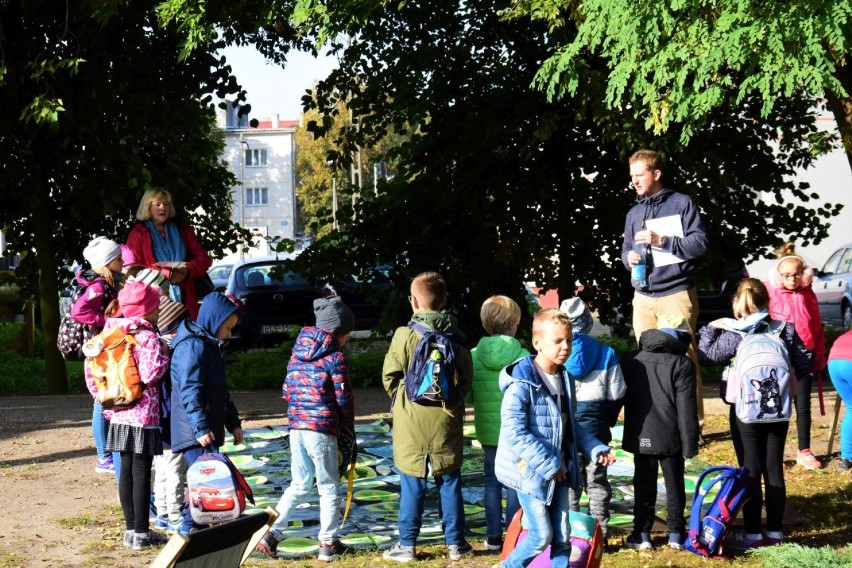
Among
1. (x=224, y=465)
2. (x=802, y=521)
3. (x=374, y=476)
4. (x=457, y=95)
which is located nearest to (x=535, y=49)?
(x=457, y=95)

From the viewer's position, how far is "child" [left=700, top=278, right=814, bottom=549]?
6559 mm

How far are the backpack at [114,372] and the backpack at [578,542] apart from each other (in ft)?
7.40

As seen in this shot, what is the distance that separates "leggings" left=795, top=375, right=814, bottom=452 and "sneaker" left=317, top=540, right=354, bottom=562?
3.84 meters

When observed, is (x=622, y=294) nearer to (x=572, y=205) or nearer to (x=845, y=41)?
(x=572, y=205)

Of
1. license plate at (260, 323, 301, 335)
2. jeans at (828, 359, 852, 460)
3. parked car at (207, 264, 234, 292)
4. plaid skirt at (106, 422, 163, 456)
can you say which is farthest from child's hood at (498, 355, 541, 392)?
parked car at (207, 264, 234, 292)

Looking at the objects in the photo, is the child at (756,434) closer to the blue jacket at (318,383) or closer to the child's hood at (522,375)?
the child's hood at (522,375)

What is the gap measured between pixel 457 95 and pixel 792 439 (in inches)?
244

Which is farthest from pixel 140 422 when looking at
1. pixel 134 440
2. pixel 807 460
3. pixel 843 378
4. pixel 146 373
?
pixel 807 460

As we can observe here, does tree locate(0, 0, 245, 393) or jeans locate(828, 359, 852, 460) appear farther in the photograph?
tree locate(0, 0, 245, 393)

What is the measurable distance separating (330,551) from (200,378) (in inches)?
46.5

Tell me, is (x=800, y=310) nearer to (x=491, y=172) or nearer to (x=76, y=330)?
(x=76, y=330)

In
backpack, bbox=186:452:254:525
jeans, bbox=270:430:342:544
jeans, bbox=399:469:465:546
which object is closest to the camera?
backpack, bbox=186:452:254:525

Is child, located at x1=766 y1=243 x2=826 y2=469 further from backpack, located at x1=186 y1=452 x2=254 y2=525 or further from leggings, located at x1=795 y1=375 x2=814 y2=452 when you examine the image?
backpack, located at x1=186 y1=452 x2=254 y2=525

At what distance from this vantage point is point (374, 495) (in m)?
7.99
